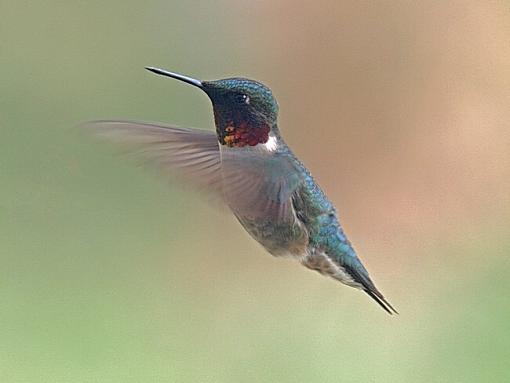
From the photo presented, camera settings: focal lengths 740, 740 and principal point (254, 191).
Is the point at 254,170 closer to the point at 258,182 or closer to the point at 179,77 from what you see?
the point at 258,182

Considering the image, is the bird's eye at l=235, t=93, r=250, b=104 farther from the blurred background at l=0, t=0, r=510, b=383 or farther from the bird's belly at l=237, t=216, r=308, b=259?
the blurred background at l=0, t=0, r=510, b=383

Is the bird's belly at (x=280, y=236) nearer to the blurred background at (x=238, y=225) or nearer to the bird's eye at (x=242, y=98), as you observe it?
the bird's eye at (x=242, y=98)

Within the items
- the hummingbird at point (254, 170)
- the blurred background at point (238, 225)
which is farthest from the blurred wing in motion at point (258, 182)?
the blurred background at point (238, 225)

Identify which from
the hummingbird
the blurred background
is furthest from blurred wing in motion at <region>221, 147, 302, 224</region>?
the blurred background

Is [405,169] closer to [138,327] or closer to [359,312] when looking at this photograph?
[359,312]

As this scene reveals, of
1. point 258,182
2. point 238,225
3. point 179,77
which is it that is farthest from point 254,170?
point 238,225
